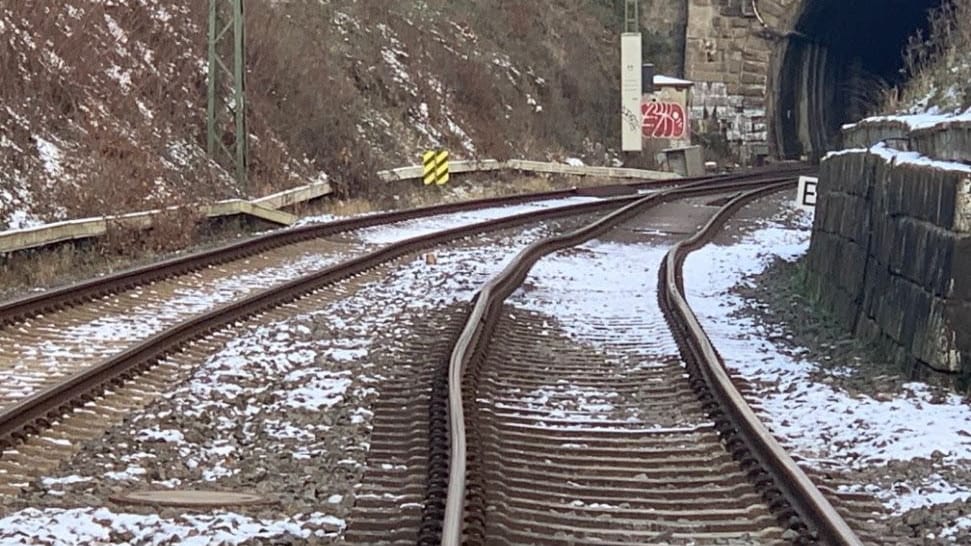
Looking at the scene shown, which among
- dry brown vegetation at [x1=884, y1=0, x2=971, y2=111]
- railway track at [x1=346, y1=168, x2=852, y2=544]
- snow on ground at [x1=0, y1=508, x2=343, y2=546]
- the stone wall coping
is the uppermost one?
dry brown vegetation at [x1=884, y1=0, x2=971, y2=111]

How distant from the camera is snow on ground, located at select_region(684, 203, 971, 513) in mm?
6613

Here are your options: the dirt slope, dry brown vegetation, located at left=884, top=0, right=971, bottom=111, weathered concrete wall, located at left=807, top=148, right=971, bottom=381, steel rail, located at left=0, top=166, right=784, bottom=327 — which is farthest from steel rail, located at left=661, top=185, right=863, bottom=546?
the dirt slope

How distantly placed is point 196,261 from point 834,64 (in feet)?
106

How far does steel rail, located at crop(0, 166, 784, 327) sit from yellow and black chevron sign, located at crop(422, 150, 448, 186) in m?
2.16

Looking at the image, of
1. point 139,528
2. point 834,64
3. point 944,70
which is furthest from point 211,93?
point 834,64

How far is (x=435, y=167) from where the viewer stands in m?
27.0

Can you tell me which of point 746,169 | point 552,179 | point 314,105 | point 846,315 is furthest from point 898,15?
point 846,315

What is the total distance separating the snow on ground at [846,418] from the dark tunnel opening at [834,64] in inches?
1204

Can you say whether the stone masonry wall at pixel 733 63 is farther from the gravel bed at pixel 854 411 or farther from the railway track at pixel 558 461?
the railway track at pixel 558 461

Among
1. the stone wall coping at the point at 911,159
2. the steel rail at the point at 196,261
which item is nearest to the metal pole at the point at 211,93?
the steel rail at the point at 196,261

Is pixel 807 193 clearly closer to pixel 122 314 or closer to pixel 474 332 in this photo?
pixel 474 332

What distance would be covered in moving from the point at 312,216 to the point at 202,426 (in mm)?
15020

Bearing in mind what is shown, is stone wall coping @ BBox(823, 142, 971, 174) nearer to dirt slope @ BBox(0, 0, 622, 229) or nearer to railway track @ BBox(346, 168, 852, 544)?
railway track @ BBox(346, 168, 852, 544)

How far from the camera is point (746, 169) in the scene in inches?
1517
